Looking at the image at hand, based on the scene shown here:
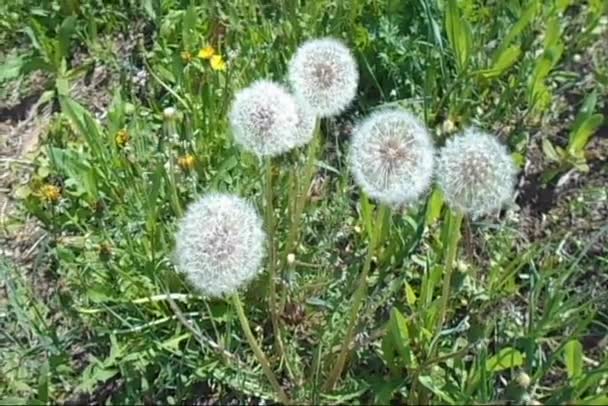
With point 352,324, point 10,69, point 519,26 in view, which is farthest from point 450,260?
point 10,69

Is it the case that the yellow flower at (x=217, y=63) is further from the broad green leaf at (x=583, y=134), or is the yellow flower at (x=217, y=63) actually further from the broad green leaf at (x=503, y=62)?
the broad green leaf at (x=583, y=134)

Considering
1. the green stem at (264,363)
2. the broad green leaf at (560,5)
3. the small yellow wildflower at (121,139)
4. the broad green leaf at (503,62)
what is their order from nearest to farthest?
the green stem at (264,363)
the small yellow wildflower at (121,139)
the broad green leaf at (503,62)
the broad green leaf at (560,5)

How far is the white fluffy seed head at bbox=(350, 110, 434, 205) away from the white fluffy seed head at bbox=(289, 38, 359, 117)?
245mm

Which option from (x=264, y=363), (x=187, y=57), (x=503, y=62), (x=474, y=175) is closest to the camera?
(x=474, y=175)

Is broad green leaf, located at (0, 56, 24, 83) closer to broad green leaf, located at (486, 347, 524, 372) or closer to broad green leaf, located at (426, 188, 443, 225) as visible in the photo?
broad green leaf, located at (426, 188, 443, 225)

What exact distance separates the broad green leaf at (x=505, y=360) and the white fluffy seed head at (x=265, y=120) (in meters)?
0.83

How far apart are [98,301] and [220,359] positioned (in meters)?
0.42

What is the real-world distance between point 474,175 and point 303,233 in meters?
0.93

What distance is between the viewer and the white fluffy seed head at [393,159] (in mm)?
2473

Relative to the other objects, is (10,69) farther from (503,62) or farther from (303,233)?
(503,62)

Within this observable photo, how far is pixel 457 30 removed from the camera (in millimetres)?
3402

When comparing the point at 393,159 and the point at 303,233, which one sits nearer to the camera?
the point at 393,159

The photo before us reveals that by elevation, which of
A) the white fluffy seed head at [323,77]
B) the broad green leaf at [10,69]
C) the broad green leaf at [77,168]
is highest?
the white fluffy seed head at [323,77]

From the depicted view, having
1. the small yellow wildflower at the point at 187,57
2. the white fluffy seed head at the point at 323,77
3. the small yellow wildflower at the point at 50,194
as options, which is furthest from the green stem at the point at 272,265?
the small yellow wildflower at the point at 187,57
